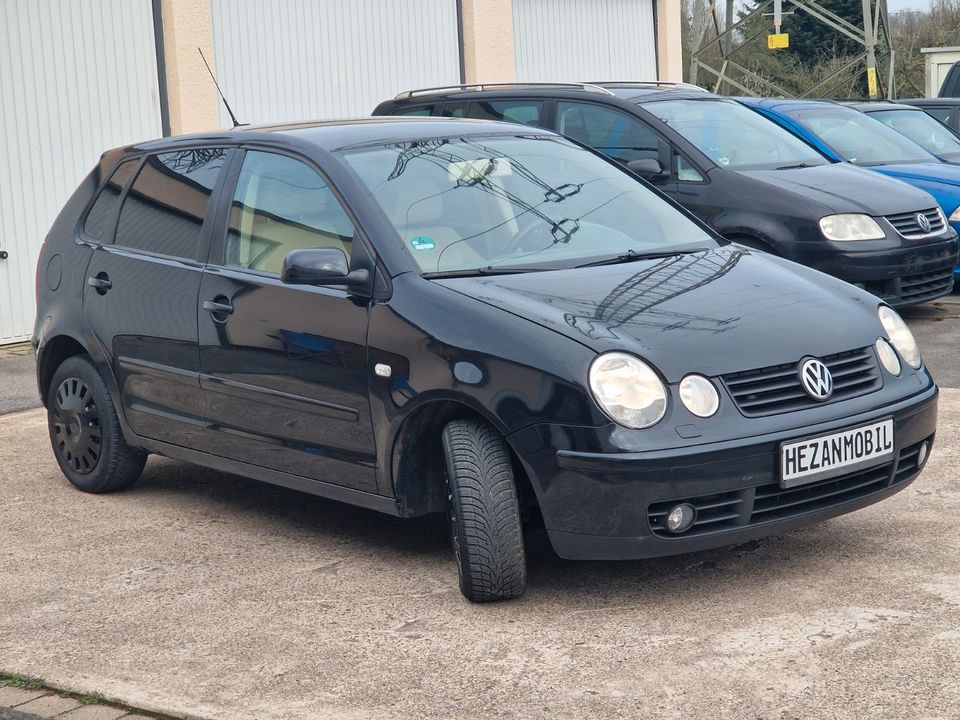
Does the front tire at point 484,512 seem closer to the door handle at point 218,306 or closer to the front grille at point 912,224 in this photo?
the door handle at point 218,306

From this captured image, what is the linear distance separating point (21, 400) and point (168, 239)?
135 inches

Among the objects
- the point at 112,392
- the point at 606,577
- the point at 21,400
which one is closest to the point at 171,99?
the point at 21,400

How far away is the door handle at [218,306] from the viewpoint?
18.0 feet

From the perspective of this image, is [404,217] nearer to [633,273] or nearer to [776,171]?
[633,273]

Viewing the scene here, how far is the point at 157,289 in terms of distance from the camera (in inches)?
232

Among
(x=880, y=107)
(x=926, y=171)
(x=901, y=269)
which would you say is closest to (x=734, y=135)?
(x=901, y=269)

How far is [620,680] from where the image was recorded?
12.9 ft

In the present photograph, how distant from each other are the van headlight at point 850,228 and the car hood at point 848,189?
1.8 inches

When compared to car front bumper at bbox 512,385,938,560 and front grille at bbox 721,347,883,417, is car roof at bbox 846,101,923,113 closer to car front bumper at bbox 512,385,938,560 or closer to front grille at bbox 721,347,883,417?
front grille at bbox 721,347,883,417

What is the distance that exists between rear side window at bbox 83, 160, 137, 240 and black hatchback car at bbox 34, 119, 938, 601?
0.7 inches

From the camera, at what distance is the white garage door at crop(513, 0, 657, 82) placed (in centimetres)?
1600

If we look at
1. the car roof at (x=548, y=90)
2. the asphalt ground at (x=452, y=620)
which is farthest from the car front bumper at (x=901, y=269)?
the asphalt ground at (x=452, y=620)

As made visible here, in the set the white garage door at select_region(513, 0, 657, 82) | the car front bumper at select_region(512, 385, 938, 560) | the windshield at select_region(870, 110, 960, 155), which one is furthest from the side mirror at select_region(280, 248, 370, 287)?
the white garage door at select_region(513, 0, 657, 82)

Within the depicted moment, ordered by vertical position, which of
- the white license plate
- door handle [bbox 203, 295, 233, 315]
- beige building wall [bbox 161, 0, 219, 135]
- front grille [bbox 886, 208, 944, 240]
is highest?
beige building wall [bbox 161, 0, 219, 135]
